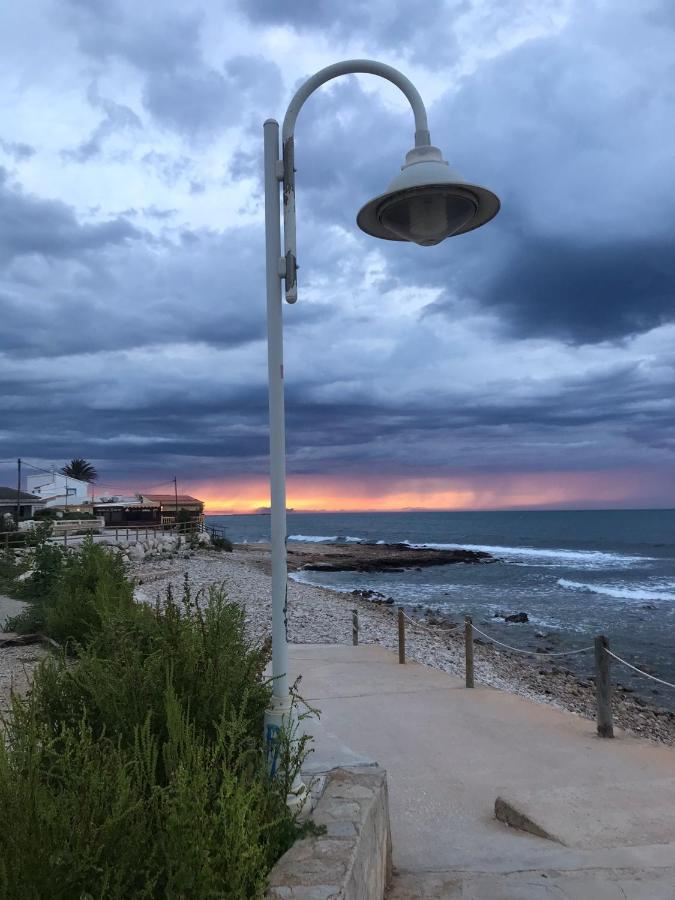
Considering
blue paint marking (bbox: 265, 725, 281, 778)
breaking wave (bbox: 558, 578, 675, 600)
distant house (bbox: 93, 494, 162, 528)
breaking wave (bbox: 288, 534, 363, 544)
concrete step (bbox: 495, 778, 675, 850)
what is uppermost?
distant house (bbox: 93, 494, 162, 528)

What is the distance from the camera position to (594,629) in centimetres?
2423

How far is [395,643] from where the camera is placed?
18312mm

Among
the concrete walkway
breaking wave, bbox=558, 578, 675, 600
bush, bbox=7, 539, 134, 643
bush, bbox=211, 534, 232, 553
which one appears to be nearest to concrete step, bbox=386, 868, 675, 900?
the concrete walkway

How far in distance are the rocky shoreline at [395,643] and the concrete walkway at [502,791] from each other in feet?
7.29

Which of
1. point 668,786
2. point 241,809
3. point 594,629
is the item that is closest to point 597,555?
point 594,629

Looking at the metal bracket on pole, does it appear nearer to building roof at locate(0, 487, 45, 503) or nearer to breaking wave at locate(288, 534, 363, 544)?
building roof at locate(0, 487, 45, 503)

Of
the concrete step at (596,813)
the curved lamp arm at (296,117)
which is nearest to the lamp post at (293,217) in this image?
the curved lamp arm at (296,117)

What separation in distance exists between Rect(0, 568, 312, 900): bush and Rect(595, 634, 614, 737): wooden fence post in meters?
4.61

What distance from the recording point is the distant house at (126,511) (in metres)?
65.9

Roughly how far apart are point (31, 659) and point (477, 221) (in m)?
7.19

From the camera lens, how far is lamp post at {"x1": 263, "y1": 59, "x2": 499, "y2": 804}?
3.50 m

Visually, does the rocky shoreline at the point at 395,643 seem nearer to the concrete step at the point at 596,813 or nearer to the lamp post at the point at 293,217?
the lamp post at the point at 293,217

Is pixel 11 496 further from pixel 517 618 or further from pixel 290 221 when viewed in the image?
pixel 290 221

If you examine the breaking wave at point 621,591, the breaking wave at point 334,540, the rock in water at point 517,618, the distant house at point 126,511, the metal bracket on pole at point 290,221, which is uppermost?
the metal bracket on pole at point 290,221
